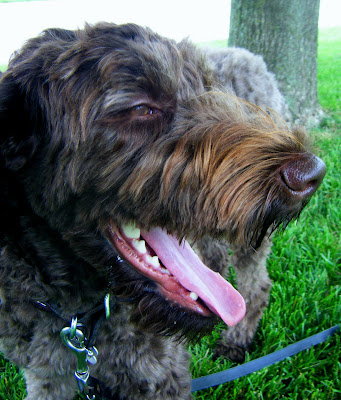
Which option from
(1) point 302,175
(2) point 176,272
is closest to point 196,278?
(2) point 176,272

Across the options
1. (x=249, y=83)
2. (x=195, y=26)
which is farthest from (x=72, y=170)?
(x=195, y=26)

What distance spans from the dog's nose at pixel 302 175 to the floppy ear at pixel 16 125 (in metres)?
1.24

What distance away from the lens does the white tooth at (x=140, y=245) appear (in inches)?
80.6

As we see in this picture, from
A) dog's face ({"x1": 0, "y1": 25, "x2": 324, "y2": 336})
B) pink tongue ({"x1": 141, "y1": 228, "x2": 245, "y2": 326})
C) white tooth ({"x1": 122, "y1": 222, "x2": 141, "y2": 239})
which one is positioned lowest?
pink tongue ({"x1": 141, "y1": 228, "x2": 245, "y2": 326})

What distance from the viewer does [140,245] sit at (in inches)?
81.2

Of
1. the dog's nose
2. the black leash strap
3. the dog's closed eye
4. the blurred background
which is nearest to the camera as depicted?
the dog's nose

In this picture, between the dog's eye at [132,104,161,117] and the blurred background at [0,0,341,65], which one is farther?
the blurred background at [0,0,341,65]

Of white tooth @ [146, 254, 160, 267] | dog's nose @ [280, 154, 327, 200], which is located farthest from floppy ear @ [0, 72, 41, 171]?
dog's nose @ [280, 154, 327, 200]

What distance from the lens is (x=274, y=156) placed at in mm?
1763

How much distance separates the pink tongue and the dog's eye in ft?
1.98

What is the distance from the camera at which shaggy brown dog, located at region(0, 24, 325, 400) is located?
70.8 inches

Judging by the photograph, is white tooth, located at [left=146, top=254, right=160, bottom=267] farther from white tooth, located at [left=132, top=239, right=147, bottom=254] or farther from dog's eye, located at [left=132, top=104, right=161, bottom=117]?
dog's eye, located at [left=132, top=104, right=161, bottom=117]

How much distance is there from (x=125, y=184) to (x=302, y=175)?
0.79 m

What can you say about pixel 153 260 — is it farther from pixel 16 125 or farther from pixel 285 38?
pixel 285 38
